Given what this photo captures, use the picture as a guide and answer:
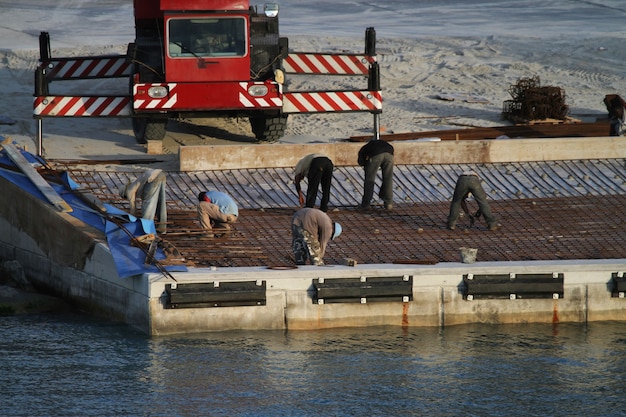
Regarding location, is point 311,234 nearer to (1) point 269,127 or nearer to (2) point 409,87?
(1) point 269,127

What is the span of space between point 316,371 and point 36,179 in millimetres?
5601

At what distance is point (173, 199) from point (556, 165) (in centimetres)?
621

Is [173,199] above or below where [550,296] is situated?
above

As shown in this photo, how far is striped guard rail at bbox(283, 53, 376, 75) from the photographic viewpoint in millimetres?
19812

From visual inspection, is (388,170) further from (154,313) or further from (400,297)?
(154,313)

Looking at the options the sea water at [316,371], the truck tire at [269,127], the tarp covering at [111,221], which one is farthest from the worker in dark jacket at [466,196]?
the truck tire at [269,127]

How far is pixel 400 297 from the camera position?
13430mm

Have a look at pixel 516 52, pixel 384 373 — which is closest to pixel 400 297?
pixel 384 373

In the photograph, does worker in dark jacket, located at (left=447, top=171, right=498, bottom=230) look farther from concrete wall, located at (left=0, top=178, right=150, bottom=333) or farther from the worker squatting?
concrete wall, located at (left=0, top=178, right=150, bottom=333)

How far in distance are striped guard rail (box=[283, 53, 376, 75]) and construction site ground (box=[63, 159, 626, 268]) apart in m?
2.02

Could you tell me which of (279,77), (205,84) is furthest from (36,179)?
(279,77)

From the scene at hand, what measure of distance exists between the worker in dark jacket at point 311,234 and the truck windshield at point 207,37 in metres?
5.30

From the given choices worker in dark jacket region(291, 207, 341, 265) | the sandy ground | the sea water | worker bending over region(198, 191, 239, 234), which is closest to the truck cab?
the sandy ground

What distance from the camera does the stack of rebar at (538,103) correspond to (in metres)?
21.2
